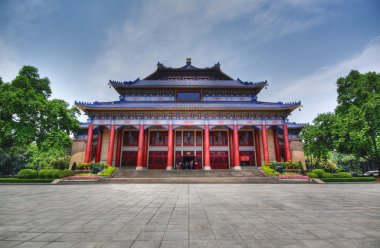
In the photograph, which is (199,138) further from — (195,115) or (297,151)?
(297,151)

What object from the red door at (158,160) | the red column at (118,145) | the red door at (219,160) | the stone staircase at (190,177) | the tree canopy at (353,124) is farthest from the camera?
the red door at (219,160)

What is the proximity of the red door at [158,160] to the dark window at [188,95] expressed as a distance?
9.05m

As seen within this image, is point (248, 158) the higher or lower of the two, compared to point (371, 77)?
lower

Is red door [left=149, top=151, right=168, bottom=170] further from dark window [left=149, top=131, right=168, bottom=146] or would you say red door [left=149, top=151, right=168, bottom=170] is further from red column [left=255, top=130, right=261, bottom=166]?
red column [left=255, top=130, right=261, bottom=166]

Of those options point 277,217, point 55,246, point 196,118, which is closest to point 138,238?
point 55,246

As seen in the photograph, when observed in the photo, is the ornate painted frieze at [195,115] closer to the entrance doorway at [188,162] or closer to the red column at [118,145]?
the red column at [118,145]

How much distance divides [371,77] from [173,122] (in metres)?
24.2

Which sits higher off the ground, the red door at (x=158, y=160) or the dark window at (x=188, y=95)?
the dark window at (x=188, y=95)

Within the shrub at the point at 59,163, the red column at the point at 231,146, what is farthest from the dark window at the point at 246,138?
the shrub at the point at 59,163

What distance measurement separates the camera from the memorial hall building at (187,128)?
2383cm

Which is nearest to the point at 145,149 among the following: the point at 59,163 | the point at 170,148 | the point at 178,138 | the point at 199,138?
the point at 170,148

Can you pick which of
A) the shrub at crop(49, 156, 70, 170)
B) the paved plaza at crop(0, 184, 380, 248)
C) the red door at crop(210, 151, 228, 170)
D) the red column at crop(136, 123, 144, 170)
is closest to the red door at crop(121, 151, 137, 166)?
the red column at crop(136, 123, 144, 170)

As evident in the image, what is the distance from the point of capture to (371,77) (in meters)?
20.6

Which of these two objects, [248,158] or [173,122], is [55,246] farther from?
[248,158]
